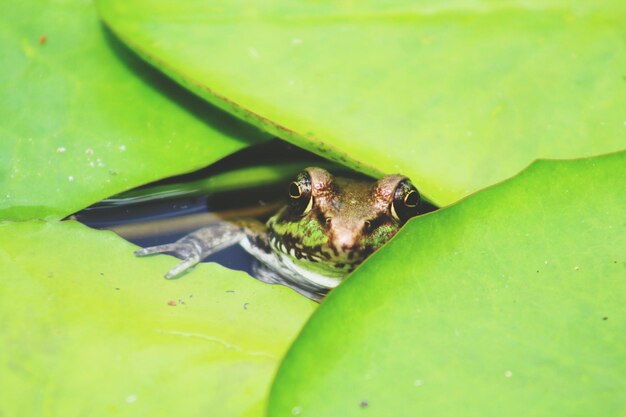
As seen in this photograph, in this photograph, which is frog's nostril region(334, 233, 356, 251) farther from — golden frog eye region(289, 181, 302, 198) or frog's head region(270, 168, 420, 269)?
golden frog eye region(289, 181, 302, 198)

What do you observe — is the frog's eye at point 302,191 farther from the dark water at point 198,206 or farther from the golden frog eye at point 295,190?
the dark water at point 198,206

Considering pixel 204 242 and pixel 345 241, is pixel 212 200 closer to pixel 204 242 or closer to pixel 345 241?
pixel 204 242

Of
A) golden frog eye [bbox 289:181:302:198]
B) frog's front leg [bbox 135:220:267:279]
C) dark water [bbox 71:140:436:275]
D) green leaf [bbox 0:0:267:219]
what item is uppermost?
green leaf [bbox 0:0:267:219]

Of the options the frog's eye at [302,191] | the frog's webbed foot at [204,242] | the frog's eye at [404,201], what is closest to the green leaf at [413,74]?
the frog's eye at [404,201]

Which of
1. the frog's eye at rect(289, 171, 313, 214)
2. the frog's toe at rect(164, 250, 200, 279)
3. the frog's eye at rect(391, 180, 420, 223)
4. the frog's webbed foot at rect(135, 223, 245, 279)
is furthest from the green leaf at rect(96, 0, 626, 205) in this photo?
the frog's webbed foot at rect(135, 223, 245, 279)

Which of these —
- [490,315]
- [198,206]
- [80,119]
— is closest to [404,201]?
[490,315]

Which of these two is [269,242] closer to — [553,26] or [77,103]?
[77,103]

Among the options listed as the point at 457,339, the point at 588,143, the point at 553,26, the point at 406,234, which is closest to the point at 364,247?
the point at 406,234
